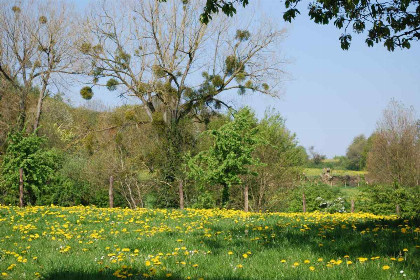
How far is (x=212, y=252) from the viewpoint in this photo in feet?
23.5

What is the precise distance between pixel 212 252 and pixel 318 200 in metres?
18.4

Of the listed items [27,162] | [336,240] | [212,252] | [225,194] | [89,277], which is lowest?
[89,277]

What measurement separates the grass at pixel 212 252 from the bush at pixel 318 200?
14102 mm

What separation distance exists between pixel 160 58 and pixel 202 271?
85.4 ft

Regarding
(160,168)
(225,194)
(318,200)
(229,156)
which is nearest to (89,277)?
(229,156)

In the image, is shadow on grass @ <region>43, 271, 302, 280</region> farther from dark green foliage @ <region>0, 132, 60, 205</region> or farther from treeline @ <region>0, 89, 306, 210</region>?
dark green foliage @ <region>0, 132, 60, 205</region>

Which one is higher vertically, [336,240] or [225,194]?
[225,194]

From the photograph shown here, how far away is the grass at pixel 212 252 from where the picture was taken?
5.73 meters

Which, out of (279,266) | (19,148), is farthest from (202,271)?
(19,148)

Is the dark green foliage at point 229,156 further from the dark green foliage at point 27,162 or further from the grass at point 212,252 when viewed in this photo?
the grass at point 212,252

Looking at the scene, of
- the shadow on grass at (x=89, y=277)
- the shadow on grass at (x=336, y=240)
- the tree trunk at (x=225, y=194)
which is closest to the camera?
the shadow on grass at (x=89, y=277)

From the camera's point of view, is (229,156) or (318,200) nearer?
(229,156)

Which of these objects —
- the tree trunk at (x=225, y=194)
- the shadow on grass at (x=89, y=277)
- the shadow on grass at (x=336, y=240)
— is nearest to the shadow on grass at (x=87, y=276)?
the shadow on grass at (x=89, y=277)

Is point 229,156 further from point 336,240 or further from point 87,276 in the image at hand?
point 87,276
